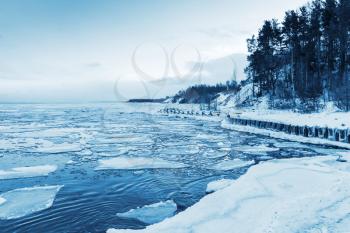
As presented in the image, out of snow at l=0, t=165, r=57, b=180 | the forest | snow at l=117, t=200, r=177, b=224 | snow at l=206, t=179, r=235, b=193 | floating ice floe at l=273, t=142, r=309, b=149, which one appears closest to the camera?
snow at l=117, t=200, r=177, b=224

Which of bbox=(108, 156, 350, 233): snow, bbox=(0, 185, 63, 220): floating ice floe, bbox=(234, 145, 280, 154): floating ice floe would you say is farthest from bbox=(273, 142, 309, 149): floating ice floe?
bbox=(0, 185, 63, 220): floating ice floe

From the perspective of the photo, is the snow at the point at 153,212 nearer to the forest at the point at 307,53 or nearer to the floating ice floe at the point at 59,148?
the floating ice floe at the point at 59,148

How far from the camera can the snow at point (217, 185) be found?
9145 mm

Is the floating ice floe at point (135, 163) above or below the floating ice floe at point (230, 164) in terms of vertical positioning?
above

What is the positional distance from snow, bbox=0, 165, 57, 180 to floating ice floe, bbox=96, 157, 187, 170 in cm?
184

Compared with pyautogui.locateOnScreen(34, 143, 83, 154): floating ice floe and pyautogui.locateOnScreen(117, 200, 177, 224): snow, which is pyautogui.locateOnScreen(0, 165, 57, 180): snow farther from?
pyautogui.locateOnScreen(117, 200, 177, 224): snow

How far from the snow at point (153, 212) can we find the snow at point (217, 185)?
5.14 ft

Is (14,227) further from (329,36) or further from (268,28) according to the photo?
(268,28)

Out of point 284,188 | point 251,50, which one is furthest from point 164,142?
point 251,50

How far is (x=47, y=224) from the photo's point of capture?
692cm

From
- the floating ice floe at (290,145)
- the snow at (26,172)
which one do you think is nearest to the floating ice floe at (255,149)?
the floating ice floe at (290,145)

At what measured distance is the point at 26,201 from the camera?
8.29 meters

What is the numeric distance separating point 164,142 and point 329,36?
85.0 ft

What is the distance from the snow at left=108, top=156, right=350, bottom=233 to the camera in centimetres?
550
